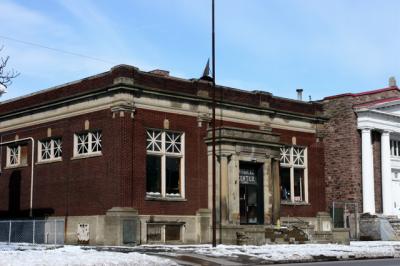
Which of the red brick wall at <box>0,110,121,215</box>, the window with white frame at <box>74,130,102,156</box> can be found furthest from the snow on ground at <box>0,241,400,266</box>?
the window with white frame at <box>74,130,102,156</box>

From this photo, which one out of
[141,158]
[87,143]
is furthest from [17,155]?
[141,158]

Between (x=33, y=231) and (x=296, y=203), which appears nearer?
(x=33, y=231)

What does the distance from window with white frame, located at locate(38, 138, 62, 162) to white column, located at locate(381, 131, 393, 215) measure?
70.7ft

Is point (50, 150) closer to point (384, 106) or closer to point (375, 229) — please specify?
point (375, 229)

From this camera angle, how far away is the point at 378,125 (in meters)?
43.8

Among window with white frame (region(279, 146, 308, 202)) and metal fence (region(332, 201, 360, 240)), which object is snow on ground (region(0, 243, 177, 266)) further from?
metal fence (region(332, 201, 360, 240))

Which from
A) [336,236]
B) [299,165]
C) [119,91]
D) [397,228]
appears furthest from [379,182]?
[119,91]

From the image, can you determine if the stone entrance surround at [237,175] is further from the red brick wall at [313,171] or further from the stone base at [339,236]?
the red brick wall at [313,171]

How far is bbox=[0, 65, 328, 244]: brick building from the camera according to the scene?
33.4 meters

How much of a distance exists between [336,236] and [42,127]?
18.1 m

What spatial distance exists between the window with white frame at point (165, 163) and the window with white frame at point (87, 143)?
8.77ft

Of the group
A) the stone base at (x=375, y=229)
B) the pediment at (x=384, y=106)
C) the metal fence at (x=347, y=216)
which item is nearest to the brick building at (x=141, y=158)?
the metal fence at (x=347, y=216)

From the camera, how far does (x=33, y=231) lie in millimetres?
33375

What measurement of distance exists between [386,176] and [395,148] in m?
3.39
